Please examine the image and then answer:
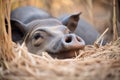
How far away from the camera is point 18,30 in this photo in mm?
5074

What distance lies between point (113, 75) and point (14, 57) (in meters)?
0.80

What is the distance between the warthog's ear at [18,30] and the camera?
501cm

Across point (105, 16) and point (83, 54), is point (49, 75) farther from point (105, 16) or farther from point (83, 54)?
point (105, 16)

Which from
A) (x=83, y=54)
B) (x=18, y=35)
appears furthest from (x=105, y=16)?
(x=83, y=54)

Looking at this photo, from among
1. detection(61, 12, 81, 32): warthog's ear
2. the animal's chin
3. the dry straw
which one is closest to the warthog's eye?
the animal's chin

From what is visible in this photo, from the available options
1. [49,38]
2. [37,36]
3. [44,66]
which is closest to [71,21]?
[37,36]

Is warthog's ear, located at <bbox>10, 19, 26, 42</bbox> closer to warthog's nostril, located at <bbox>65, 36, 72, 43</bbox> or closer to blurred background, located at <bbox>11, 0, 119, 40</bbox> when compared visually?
warthog's nostril, located at <bbox>65, 36, 72, 43</bbox>

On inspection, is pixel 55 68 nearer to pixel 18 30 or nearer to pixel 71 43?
pixel 71 43

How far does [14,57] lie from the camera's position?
3574 mm

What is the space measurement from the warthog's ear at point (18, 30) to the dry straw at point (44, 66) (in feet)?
4.09

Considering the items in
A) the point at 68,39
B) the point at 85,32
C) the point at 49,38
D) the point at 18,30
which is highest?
the point at 85,32

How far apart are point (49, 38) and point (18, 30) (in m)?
0.66

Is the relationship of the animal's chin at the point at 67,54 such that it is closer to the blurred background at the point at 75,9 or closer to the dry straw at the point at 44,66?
the dry straw at the point at 44,66

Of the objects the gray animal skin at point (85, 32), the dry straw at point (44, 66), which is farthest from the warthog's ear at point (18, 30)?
the dry straw at point (44, 66)
